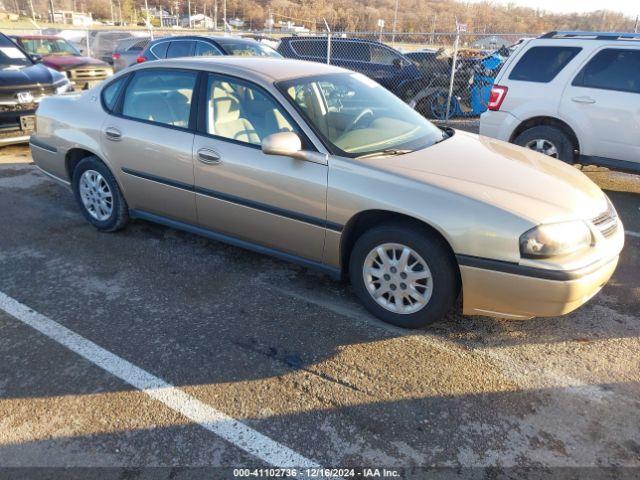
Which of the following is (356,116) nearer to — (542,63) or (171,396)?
(171,396)

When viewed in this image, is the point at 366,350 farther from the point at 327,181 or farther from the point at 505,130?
the point at 505,130

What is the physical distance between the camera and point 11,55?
27.5ft

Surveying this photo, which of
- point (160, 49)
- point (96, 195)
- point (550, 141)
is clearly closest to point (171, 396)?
point (96, 195)

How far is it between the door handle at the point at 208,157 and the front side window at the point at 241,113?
147 millimetres

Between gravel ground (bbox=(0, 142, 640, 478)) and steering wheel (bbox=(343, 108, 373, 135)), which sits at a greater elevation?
steering wheel (bbox=(343, 108, 373, 135))

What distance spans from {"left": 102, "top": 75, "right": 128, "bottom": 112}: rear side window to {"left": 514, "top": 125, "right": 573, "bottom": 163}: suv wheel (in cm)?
476

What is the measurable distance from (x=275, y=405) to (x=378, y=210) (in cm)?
132

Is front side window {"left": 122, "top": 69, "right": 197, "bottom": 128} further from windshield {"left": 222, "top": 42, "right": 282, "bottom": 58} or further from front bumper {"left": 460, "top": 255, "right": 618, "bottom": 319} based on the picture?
windshield {"left": 222, "top": 42, "right": 282, "bottom": 58}

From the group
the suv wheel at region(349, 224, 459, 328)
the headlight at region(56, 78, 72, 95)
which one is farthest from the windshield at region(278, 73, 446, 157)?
the headlight at region(56, 78, 72, 95)

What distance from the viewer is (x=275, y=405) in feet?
8.91

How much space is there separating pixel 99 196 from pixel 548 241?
3.78m

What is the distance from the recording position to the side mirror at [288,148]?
11.1ft

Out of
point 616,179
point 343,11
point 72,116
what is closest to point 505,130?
point 616,179

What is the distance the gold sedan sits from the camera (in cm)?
300
